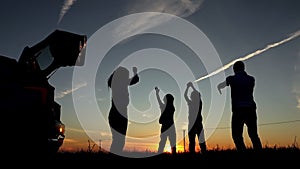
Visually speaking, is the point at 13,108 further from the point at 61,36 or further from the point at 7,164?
the point at 61,36

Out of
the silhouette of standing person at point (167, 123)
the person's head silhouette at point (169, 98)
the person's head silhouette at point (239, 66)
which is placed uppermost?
the person's head silhouette at point (239, 66)

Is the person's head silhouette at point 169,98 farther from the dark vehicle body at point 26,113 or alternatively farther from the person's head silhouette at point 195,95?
the dark vehicle body at point 26,113

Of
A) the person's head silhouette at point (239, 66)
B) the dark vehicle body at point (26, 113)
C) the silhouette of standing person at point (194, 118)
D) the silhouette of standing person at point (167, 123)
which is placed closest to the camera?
the dark vehicle body at point (26, 113)

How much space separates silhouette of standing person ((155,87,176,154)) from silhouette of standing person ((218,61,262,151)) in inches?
134

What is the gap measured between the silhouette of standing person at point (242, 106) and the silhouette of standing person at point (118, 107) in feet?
8.00

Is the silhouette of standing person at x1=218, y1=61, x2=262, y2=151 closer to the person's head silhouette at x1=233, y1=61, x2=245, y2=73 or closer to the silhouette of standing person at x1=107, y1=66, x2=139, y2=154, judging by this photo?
the person's head silhouette at x1=233, y1=61, x2=245, y2=73

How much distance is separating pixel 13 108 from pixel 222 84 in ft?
15.6

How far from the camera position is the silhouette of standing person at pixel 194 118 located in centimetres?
997

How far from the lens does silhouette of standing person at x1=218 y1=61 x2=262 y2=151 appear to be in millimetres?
7211

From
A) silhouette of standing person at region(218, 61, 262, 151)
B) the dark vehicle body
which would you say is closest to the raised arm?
silhouette of standing person at region(218, 61, 262, 151)

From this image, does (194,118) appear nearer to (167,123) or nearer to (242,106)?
(167,123)

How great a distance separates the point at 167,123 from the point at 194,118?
931mm

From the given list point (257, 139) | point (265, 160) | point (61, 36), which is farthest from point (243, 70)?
point (61, 36)

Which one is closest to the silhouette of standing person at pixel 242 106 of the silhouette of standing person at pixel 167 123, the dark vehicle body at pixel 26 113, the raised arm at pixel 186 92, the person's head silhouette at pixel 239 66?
the person's head silhouette at pixel 239 66
